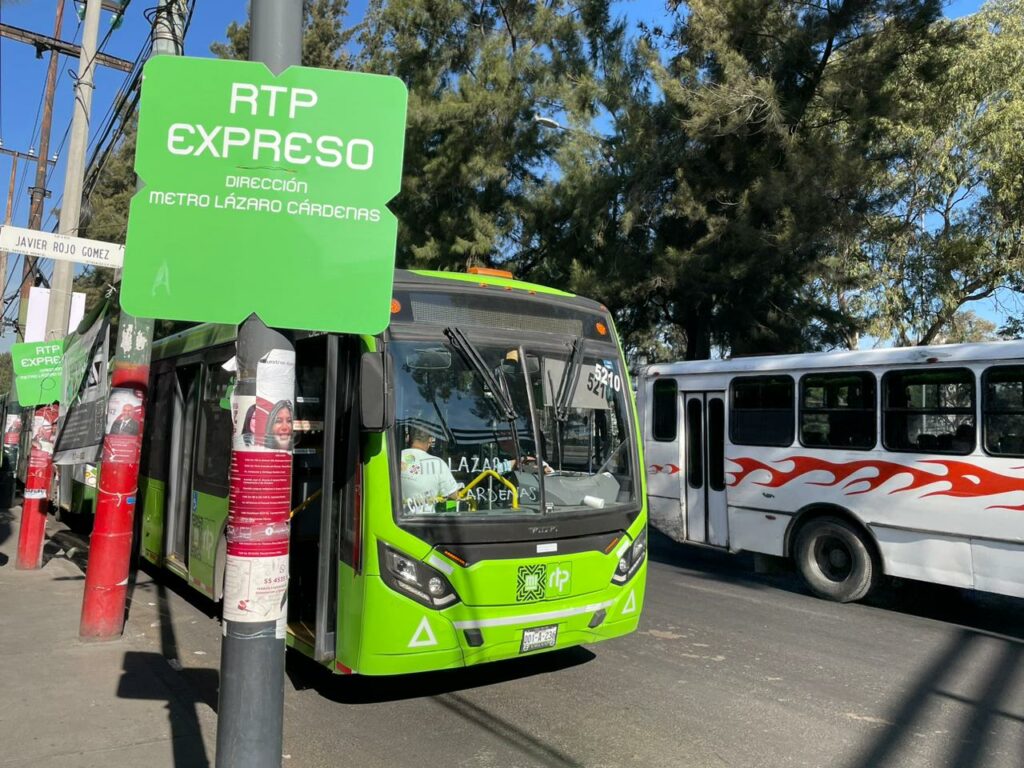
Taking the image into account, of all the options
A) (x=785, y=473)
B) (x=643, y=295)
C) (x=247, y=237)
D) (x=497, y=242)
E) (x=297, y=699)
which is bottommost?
(x=297, y=699)

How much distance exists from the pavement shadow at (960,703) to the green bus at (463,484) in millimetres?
1871

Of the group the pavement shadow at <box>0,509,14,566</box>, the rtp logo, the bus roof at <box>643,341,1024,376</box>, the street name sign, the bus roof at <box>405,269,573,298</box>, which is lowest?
the pavement shadow at <box>0,509,14,566</box>

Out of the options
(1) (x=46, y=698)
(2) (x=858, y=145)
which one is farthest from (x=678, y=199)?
(1) (x=46, y=698)

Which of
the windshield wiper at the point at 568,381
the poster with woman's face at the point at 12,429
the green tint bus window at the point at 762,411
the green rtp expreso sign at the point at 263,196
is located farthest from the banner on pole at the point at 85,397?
the poster with woman's face at the point at 12,429

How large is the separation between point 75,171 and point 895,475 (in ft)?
34.9

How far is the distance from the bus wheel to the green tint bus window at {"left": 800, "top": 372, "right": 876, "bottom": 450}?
910mm

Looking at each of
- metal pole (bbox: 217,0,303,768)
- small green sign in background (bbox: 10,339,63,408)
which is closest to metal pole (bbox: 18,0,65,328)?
small green sign in background (bbox: 10,339,63,408)

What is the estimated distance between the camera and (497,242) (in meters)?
18.9

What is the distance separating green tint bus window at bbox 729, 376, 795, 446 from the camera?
32.2ft

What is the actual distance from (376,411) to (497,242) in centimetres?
1432

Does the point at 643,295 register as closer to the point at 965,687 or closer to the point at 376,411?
the point at 965,687

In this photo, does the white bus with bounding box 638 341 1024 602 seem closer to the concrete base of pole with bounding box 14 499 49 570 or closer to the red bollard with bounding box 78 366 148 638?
the red bollard with bounding box 78 366 148 638

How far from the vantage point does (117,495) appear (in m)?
7.19

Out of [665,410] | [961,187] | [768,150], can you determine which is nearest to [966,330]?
[961,187]
